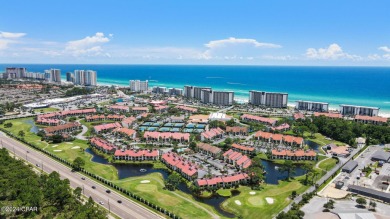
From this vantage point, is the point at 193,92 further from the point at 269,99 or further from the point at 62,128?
the point at 62,128

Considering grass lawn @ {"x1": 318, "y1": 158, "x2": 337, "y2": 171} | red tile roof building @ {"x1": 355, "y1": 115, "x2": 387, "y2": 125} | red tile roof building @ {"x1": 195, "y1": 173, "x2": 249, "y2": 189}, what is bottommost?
red tile roof building @ {"x1": 195, "y1": 173, "x2": 249, "y2": 189}

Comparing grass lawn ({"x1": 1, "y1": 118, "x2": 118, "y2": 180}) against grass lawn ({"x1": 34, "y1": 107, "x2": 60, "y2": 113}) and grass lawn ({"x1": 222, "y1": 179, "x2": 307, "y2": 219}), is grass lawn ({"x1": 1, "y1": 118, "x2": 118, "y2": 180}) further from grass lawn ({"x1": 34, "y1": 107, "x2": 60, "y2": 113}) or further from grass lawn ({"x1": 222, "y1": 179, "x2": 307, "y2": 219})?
grass lawn ({"x1": 34, "y1": 107, "x2": 60, "y2": 113})

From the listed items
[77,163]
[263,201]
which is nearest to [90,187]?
[77,163]

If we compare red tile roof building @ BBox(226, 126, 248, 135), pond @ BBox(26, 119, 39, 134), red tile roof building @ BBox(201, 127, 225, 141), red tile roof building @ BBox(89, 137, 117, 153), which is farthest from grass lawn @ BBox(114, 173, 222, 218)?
pond @ BBox(26, 119, 39, 134)

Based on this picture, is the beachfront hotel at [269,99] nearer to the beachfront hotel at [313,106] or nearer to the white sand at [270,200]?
the beachfront hotel at [313,106]

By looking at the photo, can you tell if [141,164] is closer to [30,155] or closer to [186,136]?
[186,136]
